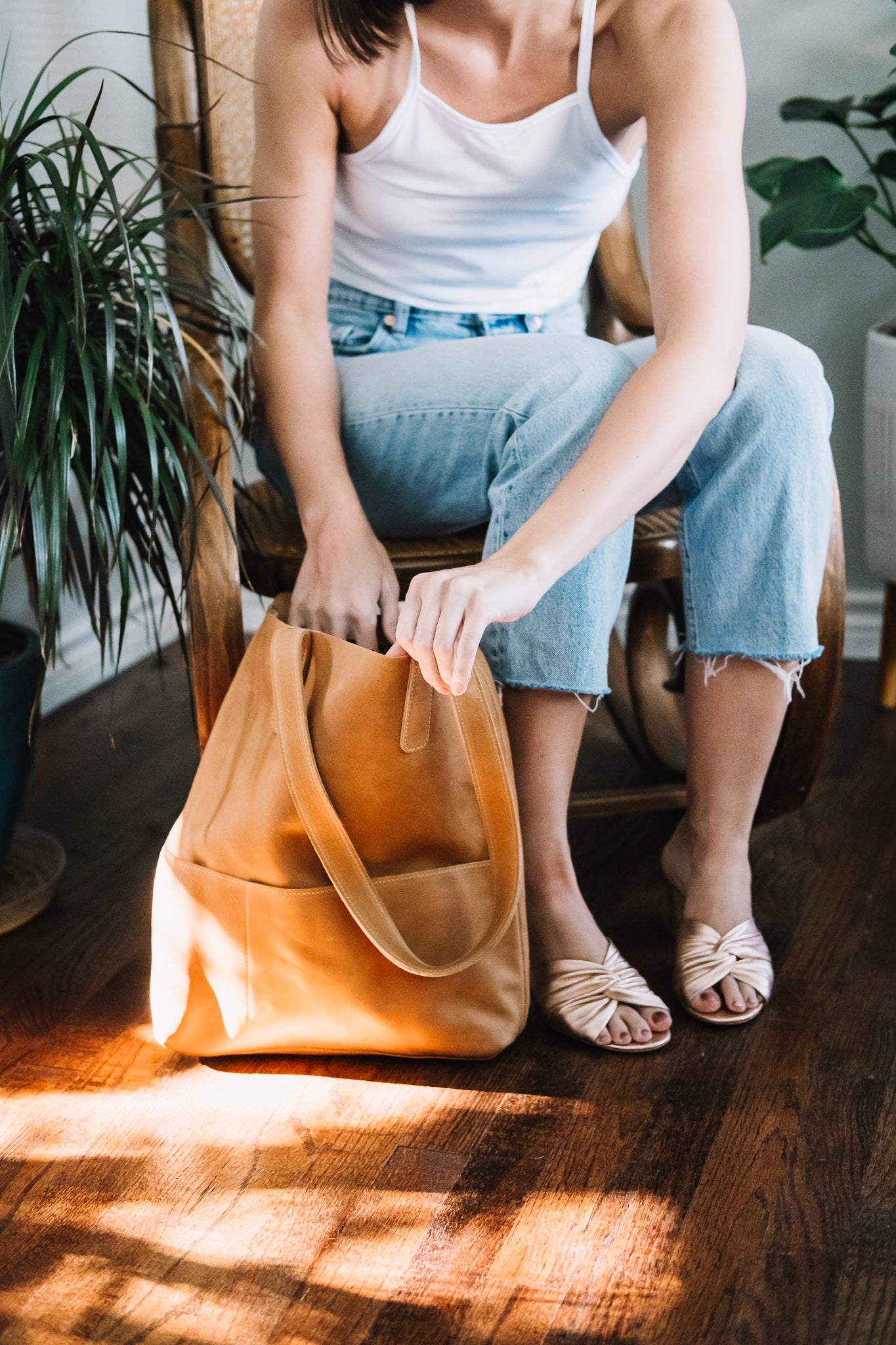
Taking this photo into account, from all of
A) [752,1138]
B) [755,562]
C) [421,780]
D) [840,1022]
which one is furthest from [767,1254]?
[755,562]

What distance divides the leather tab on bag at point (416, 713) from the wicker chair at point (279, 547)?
19cm

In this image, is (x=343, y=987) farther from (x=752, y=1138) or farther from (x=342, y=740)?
(x=752, y=1138)

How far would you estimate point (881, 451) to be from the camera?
1585 mm

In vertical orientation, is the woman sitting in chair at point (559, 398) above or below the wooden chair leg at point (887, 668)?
above

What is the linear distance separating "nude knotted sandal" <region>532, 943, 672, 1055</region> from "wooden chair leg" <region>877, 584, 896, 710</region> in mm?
851

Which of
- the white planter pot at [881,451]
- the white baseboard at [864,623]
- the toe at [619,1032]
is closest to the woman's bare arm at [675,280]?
the toe at [619,1032]

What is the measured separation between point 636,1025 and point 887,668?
908 millimetres

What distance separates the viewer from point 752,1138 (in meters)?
0.88

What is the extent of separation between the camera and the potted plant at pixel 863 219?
58.9 inches

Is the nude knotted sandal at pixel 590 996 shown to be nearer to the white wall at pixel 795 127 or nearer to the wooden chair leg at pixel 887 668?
the wooden chair leg at pixel 887 668

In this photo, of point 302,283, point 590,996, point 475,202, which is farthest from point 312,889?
point 475,202

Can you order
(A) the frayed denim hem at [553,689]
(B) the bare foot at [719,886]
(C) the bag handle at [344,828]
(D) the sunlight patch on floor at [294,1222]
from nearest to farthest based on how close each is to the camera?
(D) the sunlight patch on floor at [294,1222] < (C) the bag handle at [344,828] < (A) the frayed denim hem at [553,689] < (B) the bare foot at [719,886]

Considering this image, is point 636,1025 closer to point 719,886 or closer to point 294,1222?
point 719,886

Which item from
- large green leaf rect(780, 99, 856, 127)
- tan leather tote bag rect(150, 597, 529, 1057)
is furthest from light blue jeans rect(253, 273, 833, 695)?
large green leaf rect(780, 99, 856, 127)
